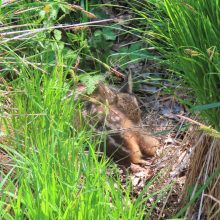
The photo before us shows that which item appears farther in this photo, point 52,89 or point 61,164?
point 52,89

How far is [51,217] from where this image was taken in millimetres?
2172

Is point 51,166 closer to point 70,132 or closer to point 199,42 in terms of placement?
point 70,132

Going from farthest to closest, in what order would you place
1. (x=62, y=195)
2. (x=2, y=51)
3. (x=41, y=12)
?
1. (x=41, y=12)
2. (x=2, y=51)
3. (x=62, y=195)

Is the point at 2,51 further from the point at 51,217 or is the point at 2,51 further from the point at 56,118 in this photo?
the point at 51,217

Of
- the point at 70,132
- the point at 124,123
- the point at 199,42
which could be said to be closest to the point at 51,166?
the point at 70,132

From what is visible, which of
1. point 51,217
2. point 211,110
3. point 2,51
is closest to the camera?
point 51,217

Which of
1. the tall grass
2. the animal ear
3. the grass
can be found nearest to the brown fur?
the animal ear

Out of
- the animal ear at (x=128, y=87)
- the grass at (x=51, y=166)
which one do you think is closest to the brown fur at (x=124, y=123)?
the animal ear at (x=128, y=87)

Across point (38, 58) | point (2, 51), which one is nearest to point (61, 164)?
point (2, 51)

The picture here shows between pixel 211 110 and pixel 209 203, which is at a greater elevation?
pixel 211 110

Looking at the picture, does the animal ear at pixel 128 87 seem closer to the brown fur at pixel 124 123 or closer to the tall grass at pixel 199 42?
the brown fur at pixel 124 123

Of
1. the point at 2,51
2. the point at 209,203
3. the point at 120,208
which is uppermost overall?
the point at 2,51

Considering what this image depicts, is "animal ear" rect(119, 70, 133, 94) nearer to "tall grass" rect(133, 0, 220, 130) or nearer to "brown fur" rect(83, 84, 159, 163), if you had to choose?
"brown fur" rect(83, 84, 159, 163)

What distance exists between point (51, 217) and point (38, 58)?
1.75 m
